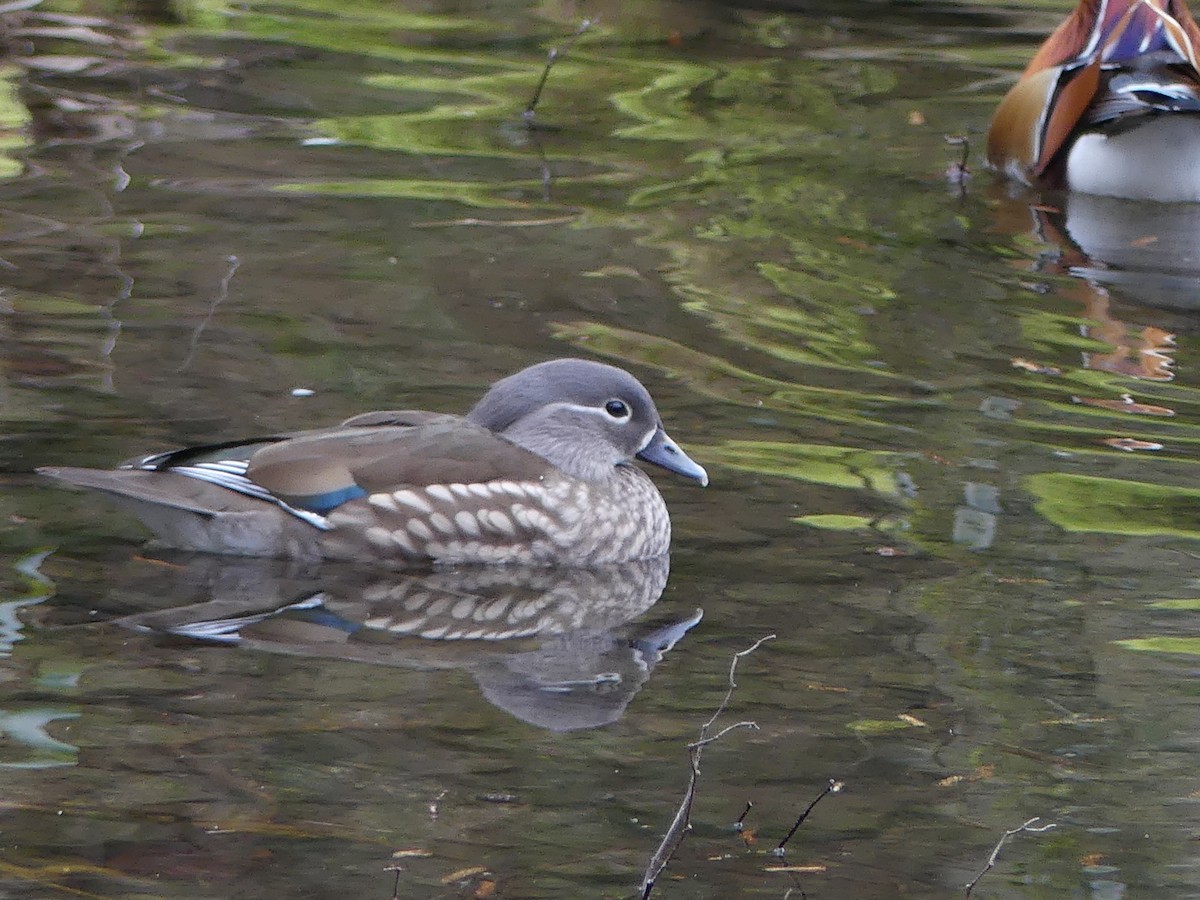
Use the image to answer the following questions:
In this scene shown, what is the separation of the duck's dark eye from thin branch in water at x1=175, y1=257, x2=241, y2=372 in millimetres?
1878

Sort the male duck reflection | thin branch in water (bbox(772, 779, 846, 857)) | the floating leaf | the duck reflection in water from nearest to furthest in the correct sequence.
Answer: thin branch in water (bbox(772, 779, 846, 857))
the duck reflection in water
the floating leaf
the male duck reflection

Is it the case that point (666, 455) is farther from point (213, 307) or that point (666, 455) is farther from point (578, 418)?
point (213, 307)

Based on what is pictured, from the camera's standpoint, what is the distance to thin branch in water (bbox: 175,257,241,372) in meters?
8.20

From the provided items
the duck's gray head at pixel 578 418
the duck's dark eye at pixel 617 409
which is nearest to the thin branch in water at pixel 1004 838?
the duck's gray head at pixel 578 418

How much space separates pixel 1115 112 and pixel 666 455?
512cm

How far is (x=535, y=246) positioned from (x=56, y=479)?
3.38m

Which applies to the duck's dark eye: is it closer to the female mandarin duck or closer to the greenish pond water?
the greenish pond water

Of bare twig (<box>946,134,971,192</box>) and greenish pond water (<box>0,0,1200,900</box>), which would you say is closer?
greenish pond water (<box>0,0,1200,900</box>)

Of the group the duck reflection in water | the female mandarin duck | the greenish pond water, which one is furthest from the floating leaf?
the female mandarin duck

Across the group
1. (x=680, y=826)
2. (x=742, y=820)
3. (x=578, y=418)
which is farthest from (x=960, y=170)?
(x=680, y=826)

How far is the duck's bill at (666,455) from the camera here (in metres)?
7.04

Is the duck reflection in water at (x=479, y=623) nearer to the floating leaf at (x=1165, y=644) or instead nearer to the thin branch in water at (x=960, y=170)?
the floating leaf at (x=1165, y=644)

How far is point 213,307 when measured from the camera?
347 inches

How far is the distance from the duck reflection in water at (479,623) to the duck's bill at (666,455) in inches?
13.6
